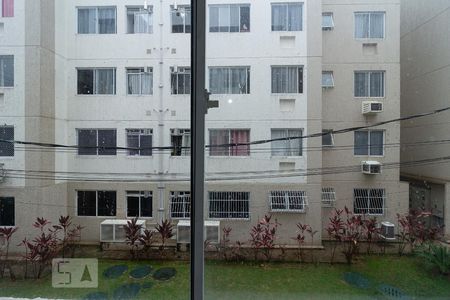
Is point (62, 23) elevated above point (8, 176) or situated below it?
above

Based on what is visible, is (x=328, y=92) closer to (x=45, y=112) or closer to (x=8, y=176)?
(x=45, y=112)

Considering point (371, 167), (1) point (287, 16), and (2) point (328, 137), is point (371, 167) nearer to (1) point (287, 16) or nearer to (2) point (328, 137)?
(2) point (328, 137)

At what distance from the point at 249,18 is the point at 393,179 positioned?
0.94 m

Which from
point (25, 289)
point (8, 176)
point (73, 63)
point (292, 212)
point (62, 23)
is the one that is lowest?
point (25, 289)

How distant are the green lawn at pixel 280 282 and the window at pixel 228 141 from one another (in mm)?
487

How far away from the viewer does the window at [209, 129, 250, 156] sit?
1.30m

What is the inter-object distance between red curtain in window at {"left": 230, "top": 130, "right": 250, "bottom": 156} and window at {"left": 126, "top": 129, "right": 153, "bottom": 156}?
0.37 metres

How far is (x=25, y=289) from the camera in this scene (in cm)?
134

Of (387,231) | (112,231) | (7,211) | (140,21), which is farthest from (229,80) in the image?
(7,211)

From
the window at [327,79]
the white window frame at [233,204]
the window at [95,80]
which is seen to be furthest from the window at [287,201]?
the window at [95,80]

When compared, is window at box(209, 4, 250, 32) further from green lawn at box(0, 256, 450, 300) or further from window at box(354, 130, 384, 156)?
green lawn at box(0, 256, 450, 300)

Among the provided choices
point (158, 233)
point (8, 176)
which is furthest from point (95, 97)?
point (158, 233)

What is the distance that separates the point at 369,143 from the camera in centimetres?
129

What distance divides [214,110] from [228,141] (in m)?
0.15
